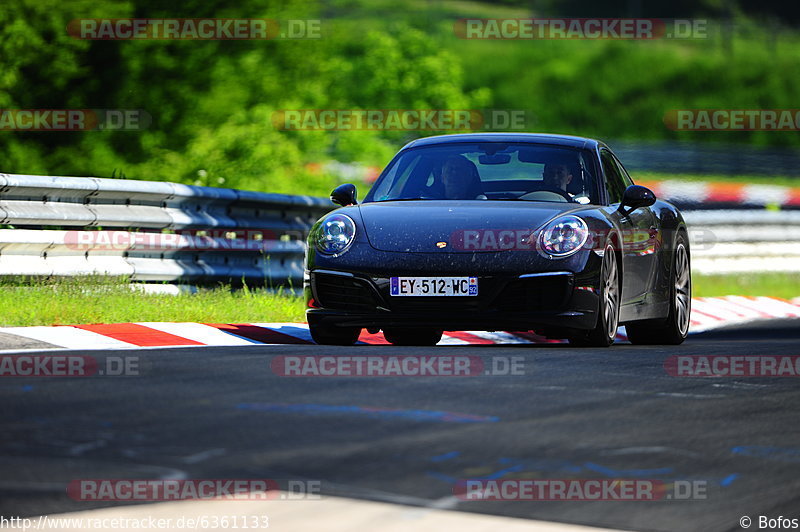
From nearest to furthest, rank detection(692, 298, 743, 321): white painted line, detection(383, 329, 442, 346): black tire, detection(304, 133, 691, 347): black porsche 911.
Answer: detection(304, 133, 691, 347): black porsche 911
detection(383, 329, 442, 346): black tire
detection(692, 298, 743, 321): white painted line

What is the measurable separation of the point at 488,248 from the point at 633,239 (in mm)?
1518

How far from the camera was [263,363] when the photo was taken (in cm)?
723

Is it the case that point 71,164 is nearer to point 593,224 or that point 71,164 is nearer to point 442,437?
point 593,224

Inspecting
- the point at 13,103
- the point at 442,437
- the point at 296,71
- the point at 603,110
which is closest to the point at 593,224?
the point at 442,437

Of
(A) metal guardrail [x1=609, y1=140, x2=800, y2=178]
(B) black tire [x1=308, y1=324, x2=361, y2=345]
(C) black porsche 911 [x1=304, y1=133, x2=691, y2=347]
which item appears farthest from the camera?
(A) metal guardrail [x1=609, y1=140, x2=800, y2=178]

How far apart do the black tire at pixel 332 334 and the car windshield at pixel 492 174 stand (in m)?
0.99

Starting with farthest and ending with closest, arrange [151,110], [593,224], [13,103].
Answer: [151,110]
[13,103]
[593,224]

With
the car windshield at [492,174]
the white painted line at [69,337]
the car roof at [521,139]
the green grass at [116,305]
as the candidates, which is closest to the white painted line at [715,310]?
the green grass at [116,305]

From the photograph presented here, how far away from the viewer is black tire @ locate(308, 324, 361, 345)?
9.39 meters

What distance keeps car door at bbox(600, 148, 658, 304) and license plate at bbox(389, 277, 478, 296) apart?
136cm

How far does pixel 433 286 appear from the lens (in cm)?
880

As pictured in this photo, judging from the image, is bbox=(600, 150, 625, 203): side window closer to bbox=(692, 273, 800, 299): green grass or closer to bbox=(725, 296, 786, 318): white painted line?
bbox=(725, 296, 786, 318): white painted line

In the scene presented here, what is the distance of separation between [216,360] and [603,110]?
186 feet

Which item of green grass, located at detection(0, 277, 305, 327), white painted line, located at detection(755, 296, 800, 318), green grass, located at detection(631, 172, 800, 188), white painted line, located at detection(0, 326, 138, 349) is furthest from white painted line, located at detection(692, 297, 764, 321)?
green grass, located at detection(631, 172, 800, 188)
